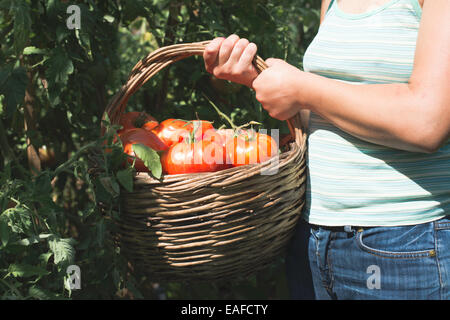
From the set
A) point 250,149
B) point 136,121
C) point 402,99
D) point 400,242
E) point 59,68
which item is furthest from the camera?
point 136,121

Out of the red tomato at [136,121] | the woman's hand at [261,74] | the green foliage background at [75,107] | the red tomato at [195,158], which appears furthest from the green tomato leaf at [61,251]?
the woman's hand at [261,74]

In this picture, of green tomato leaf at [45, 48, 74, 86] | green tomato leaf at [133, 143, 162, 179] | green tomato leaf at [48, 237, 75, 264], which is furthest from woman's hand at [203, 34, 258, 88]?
green tomato leaf at [48, 237, 75, 264]

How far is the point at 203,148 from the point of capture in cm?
97

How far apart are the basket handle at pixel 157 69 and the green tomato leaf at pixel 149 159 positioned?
0.55 ft

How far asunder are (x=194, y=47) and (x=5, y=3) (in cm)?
40

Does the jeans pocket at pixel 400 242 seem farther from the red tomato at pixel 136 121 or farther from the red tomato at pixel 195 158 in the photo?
the red tomato at pixel 136 121

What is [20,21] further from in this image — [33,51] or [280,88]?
[280,88]

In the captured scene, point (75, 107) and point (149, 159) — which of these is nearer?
point (149, 159)

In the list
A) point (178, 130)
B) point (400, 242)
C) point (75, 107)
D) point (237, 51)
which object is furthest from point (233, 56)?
point (75, 107)

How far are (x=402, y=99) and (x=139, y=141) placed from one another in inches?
21.5

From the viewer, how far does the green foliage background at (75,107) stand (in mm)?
937

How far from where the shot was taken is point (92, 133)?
1.43 metres

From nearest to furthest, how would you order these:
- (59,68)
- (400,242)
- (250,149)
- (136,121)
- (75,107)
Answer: (400,242)
(250,149)
(59,68)
(136,121)
(75,107)

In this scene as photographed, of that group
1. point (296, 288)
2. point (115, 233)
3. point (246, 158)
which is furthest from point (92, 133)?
point (296, 288)
